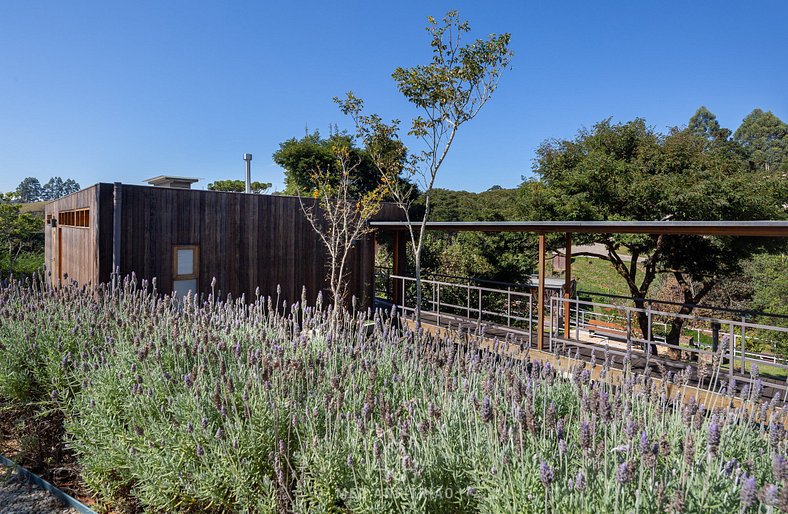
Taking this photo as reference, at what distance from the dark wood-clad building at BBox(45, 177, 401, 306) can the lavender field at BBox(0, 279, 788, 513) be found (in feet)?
14.0

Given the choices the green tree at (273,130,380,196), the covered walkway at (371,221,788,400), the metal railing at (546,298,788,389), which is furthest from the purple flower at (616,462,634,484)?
the green tree at (273,130,380,196)

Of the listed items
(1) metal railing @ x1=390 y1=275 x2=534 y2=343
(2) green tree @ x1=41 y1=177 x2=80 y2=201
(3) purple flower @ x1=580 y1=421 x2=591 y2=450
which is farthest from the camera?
(2) green tree @ x1=41 y1=177 x2=80 y2=201

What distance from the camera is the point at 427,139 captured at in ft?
29.1

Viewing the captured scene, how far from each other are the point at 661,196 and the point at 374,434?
12150mm

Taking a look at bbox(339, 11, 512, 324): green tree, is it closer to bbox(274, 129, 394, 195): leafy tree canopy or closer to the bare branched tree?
the bare branched tree

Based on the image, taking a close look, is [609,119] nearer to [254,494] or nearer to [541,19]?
[541,19]

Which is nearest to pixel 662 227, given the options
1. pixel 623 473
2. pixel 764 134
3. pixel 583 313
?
pixel 583 313

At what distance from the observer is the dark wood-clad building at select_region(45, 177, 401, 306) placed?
7336mm

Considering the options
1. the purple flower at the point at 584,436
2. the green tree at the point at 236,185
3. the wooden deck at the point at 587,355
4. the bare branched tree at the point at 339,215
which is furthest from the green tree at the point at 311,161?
the purple flower at the point at 584,436

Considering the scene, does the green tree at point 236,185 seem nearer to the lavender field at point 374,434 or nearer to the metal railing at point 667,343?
the metal railing at point 667,343

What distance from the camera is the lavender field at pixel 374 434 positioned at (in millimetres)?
1590

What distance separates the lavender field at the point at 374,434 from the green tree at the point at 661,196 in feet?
27.3

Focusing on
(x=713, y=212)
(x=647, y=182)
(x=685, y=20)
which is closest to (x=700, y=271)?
(x=713, y=212)

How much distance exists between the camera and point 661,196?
11781 millimetres
